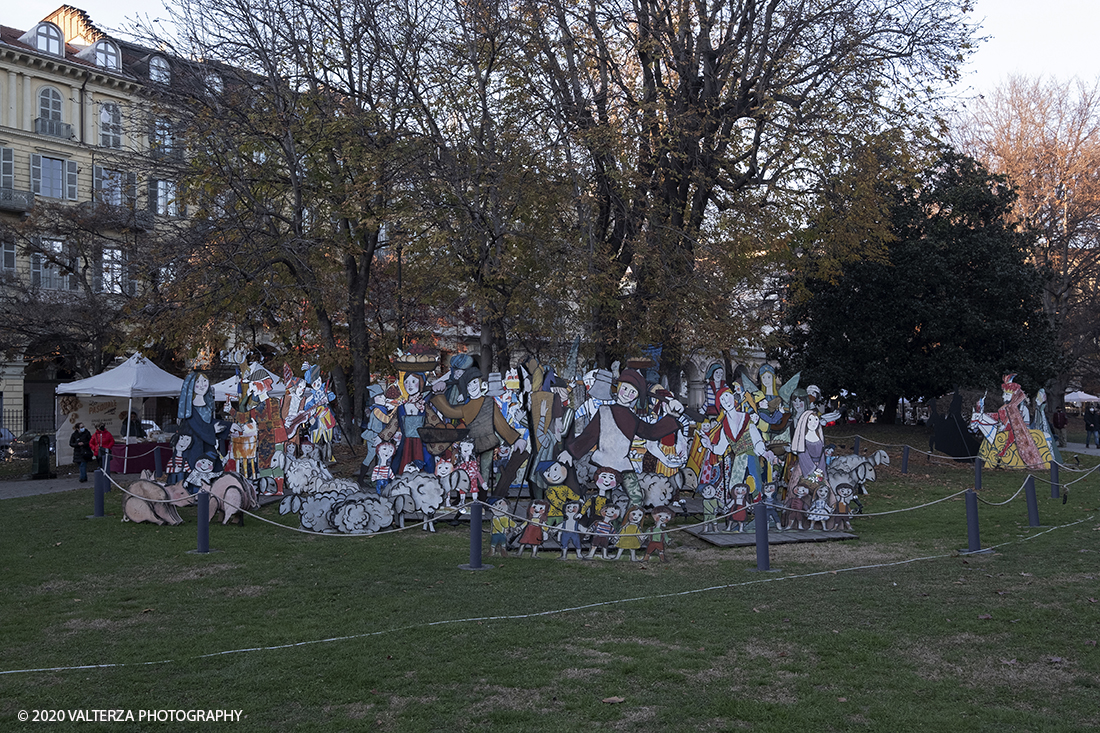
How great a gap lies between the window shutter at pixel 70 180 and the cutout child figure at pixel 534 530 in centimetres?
3542

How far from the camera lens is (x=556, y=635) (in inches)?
280

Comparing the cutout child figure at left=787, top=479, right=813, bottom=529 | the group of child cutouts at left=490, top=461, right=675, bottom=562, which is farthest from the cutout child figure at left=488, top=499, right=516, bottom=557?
the cutout child figure at left=787, top=479, right=813, bottom=529

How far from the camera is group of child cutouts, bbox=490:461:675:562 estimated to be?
1062 centimetres

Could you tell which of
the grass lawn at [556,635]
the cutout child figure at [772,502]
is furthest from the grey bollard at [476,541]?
the cutout child figure at [772,502]

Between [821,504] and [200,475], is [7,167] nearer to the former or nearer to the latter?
[200,475]

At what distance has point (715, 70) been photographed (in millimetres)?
19547

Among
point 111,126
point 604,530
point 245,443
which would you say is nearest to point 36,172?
point 111,126

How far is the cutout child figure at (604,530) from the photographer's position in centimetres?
1062

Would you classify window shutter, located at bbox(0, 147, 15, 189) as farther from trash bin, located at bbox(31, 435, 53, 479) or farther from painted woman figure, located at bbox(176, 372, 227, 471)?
painted woman figure, located at bbox(176, 372, 227, 471)

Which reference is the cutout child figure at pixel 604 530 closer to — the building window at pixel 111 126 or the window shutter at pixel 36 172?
the building window at pixel 111 126

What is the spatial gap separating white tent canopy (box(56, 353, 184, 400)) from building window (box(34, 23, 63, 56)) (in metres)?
26.0

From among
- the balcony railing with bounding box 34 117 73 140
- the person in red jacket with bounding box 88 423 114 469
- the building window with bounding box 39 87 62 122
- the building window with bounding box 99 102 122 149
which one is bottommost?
the person in red jacket with bounding box 88 423 114 469

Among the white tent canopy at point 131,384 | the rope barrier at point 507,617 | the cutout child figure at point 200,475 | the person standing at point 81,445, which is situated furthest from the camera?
the person standing at point 81,445

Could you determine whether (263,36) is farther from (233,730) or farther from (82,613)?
(233,730)
